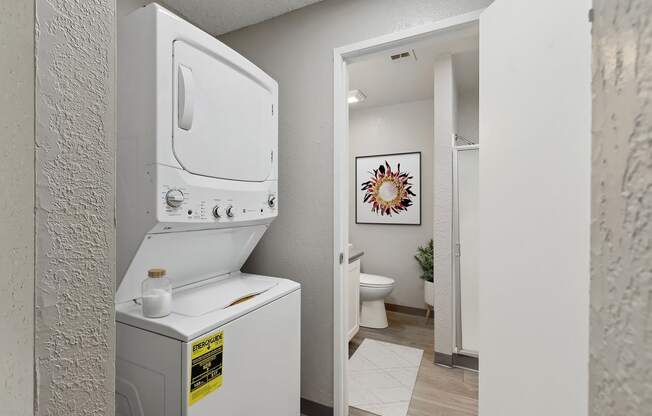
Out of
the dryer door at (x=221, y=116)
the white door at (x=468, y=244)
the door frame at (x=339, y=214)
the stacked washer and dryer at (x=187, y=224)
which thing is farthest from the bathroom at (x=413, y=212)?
the stacked washer and dryer at (x=187, y=224)

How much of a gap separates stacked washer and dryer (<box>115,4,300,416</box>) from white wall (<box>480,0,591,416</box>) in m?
0.93

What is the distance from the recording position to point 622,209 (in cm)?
26

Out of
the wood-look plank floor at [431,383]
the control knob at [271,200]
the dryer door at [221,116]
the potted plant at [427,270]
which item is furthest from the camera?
the potted plant at [427,270]

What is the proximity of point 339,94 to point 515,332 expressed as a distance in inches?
54.9

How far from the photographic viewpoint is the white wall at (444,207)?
2367 millimetres

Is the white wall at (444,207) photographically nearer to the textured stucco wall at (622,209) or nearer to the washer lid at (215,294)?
the washer lid at (215,294)

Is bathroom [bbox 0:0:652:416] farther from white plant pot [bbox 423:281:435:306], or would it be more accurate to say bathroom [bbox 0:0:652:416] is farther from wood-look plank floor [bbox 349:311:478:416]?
white plant pot [bbox 423:281:435:306]

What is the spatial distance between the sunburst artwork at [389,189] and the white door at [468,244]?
113 centimetres

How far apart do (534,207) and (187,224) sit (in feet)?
3.95

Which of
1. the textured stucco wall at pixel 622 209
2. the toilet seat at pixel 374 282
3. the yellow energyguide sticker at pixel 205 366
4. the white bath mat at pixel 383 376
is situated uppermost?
the textured stucco wall at pixel 622 209

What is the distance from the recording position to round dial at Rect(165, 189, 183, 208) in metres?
1.05

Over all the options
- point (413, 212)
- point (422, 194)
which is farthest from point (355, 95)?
point (413, 212)

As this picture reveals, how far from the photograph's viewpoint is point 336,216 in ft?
5.55
